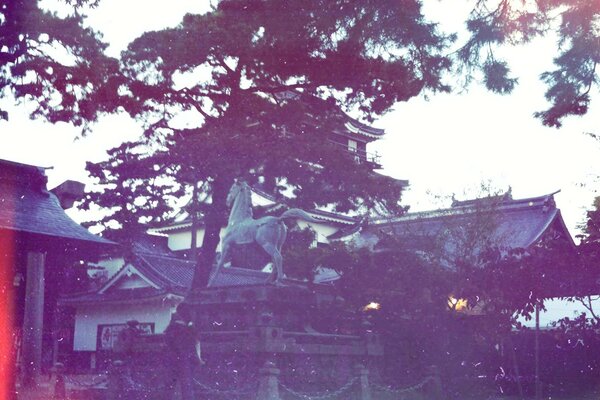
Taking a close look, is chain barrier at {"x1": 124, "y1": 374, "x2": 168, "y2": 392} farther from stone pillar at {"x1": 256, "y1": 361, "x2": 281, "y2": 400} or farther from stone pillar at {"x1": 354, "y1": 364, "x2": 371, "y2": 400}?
stone pillar at {"x1": 354, "y1": 364, "x2": 371, "y2": 400}

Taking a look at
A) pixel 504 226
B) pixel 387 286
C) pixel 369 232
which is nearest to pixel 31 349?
pixel 387 286

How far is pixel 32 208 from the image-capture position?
1577 centimetres

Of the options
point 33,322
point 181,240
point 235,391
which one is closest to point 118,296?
point 181,240

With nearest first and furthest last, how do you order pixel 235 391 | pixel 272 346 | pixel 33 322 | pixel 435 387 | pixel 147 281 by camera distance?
pixel 235 391, pixel 272 346, pixel 33 322, pixel 435 387, pixel 147 281

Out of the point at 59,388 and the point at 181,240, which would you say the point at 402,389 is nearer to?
the point at 59,388

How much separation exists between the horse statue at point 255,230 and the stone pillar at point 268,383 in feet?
9.11

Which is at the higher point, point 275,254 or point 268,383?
point 275,254

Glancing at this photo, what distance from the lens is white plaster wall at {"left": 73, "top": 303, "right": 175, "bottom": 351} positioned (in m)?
25.8

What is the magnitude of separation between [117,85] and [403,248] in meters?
8.08

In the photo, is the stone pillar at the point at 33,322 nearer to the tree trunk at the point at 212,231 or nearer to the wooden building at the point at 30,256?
the wooden building at the point at 30,256

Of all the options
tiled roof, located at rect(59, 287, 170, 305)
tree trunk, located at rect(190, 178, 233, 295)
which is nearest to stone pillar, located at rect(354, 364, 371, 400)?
tree trunk, located at rect(190, 178, 233, 295)

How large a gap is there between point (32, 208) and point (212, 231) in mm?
4315

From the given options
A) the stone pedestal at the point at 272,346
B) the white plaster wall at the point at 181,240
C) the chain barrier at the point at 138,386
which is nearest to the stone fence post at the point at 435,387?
the stone pedestal at the point at 272,346

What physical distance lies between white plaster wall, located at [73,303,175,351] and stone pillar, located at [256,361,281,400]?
1536 centimetres
